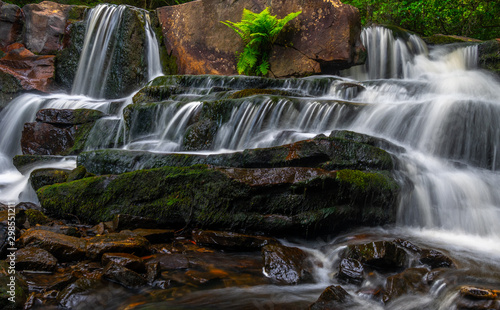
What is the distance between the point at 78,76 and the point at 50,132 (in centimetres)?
434

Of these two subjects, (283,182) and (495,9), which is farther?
(495,9)

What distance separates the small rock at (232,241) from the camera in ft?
11.8

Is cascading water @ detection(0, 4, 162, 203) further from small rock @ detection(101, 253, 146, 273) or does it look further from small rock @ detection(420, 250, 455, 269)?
small rock @ detection(420, 250, 455, 269)

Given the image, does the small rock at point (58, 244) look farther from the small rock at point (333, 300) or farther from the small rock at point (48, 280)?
the small rock at point (333, 300)

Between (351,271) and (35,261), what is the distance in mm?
2644

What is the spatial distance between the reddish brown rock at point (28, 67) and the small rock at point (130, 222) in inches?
372

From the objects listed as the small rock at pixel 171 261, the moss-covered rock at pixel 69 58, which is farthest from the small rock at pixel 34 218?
the moss-covered rock at pixel 69 58

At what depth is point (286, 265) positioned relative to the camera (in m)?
3.09

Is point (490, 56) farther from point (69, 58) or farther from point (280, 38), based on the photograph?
point (69, 58)

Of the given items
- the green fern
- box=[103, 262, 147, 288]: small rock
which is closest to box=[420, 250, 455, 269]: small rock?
box=[103, 262, 147, 288]: small rock

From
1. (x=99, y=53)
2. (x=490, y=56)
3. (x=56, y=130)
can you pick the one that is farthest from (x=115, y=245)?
(x=99, y=53)

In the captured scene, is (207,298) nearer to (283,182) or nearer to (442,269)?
(283,182)

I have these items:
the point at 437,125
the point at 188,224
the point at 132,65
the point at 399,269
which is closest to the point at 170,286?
the point at 188,224

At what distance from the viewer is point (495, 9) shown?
1266cm
